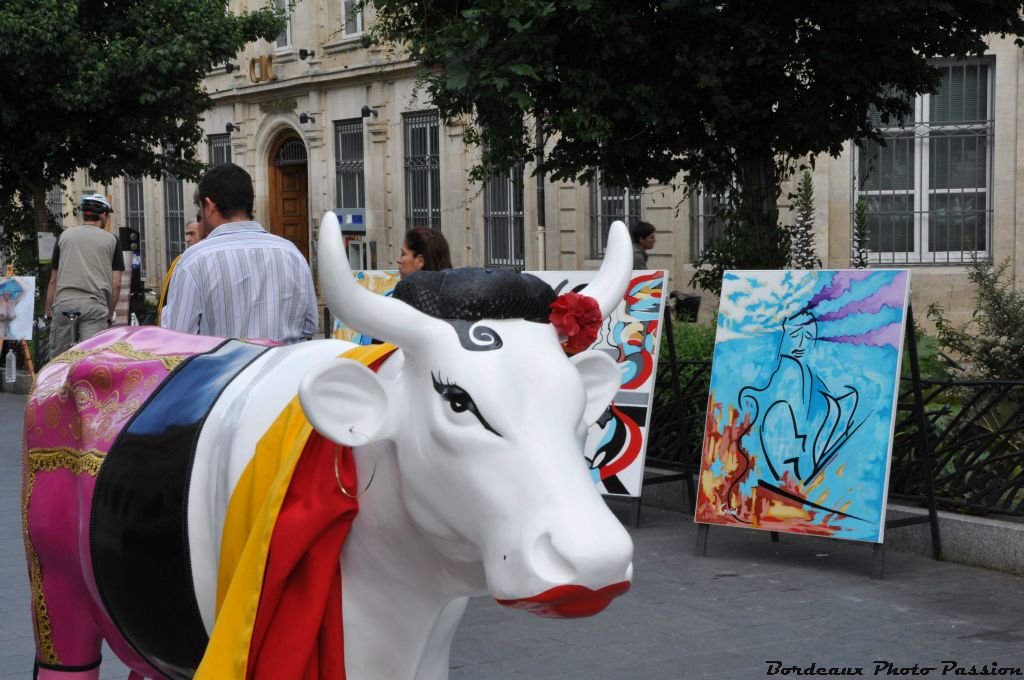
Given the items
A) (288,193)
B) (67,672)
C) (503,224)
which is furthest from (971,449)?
(288,193)

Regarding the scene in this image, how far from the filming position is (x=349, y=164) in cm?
2683

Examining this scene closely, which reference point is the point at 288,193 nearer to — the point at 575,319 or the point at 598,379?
the point at 598,379

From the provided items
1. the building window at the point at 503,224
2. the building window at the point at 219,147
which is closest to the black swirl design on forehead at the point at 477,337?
the building window at the point at 503,224

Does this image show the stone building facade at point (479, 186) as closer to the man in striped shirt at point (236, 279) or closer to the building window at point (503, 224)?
the building window at point (503, 224)

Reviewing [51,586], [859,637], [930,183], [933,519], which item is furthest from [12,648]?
[930,183]

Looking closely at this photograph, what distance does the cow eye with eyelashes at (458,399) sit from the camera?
259 cm

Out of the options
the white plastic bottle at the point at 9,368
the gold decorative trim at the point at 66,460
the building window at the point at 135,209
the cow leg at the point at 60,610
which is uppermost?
the building window at the point at 135,209

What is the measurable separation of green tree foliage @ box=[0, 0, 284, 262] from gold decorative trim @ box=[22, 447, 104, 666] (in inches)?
569

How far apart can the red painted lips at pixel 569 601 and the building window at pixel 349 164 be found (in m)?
24.1

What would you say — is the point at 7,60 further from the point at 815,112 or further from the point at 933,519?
the point at 933,519

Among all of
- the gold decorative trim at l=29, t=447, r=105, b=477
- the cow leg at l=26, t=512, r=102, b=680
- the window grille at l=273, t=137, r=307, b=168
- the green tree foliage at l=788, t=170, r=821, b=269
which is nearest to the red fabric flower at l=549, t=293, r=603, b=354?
the gold decorative trim at l=29, t=447, r=105, b=477

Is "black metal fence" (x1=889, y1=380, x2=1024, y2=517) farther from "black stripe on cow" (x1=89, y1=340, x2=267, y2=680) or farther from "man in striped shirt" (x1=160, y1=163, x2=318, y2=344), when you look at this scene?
"black stripe on cow" (x1=89, y1=340, x2=267, y2=680)

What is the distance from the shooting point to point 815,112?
28.3ft

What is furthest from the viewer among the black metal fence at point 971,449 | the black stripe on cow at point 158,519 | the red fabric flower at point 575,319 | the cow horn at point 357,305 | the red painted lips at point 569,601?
the black metal fence at point 971,449
